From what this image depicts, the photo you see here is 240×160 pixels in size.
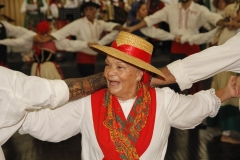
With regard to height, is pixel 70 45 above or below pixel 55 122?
below

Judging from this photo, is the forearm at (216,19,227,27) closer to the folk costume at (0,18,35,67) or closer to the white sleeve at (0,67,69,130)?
the folk costume at (0,18,35,67)

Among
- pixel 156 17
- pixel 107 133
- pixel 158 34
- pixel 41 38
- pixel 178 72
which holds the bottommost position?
pixel 41 38

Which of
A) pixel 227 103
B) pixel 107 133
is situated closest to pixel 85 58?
pixel 227 103

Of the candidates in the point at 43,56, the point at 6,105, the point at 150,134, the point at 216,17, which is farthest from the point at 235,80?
the point at 43,56

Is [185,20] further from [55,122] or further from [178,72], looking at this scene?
[55,122]

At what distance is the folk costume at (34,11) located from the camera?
8453mm

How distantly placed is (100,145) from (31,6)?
7181 mm

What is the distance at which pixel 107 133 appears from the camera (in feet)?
5.90

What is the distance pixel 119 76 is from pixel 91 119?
0.24 metres

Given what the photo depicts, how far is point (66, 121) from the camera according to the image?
71.1 inches

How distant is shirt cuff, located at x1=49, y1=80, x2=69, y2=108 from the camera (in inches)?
62.3

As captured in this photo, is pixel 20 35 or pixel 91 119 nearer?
pixel 91 119

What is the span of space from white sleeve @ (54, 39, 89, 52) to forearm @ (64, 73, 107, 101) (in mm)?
2918

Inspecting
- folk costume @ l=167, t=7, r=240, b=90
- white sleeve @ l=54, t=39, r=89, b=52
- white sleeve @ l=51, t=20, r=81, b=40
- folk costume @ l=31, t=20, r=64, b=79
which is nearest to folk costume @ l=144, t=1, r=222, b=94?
white sleeve @ l=54, t=39, r=89, b=52
